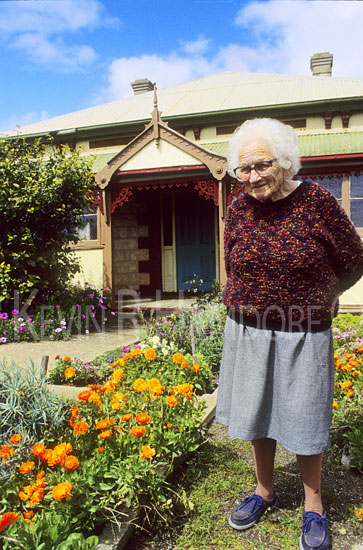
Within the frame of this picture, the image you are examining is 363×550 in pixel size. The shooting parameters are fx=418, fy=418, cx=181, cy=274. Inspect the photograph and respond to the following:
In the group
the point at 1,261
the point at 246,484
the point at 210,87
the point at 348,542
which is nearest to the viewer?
the point at 348,542

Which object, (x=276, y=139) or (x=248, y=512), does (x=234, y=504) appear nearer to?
(x=248, y=512)

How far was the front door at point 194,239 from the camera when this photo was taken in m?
11.0

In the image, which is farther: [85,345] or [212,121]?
[212,121]

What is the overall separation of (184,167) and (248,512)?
296 inches

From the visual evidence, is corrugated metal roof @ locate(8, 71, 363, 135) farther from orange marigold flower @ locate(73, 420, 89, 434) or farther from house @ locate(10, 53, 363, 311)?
orange marigold flower @ locate(73, 420, 89, 434)

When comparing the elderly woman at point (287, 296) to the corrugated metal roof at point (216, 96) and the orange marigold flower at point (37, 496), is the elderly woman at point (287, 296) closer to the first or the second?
the orange marigold flower at point (37, 496)

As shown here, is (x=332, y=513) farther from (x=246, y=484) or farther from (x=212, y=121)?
(x=212, y=121)

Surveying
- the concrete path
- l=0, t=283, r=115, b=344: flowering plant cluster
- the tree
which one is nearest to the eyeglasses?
the concrete path

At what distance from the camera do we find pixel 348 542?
1929 mm

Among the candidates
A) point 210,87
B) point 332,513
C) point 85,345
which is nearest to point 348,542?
point 332,513

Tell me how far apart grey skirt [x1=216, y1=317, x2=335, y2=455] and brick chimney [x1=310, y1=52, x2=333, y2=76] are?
14142 millimetres

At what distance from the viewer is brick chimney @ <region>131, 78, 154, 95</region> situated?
51.5 ft

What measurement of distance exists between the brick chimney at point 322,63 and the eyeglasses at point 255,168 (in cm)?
1389

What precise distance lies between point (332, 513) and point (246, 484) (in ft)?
1.54
